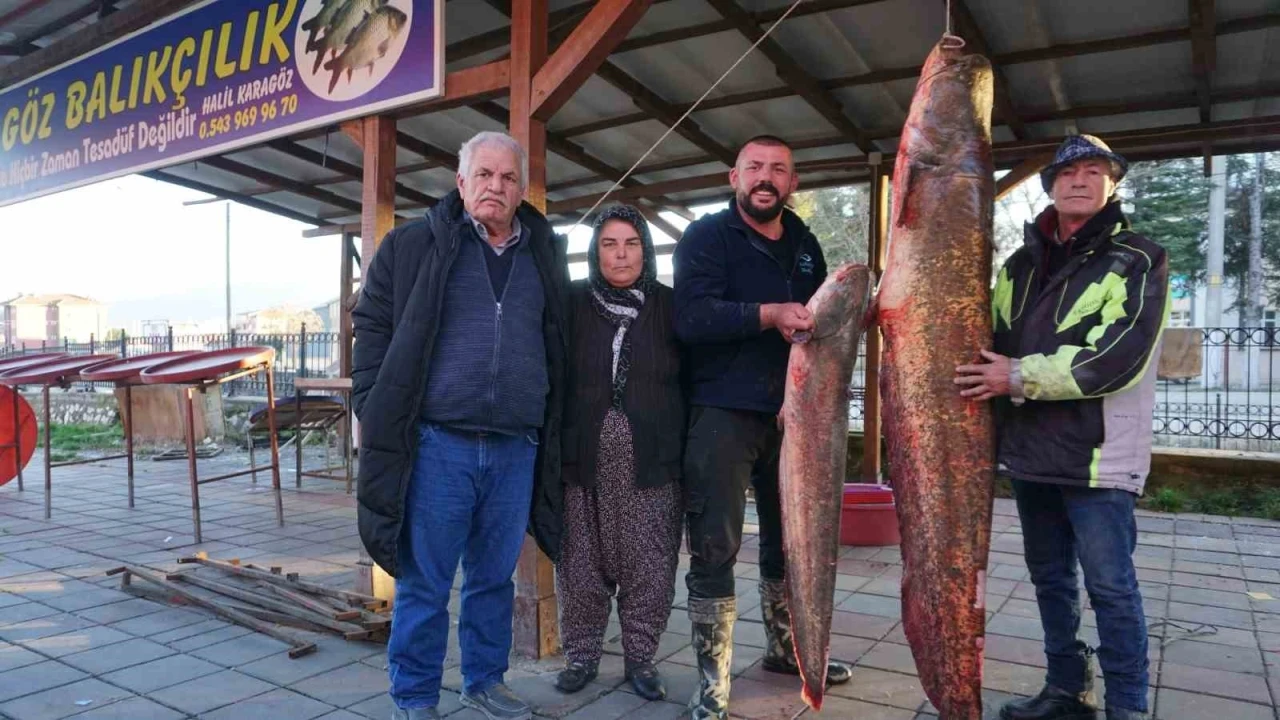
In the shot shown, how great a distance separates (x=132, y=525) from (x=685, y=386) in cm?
533

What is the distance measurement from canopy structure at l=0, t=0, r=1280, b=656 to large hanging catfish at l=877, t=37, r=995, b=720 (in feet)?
4.84

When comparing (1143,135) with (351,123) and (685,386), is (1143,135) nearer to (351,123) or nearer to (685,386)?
(685,386)

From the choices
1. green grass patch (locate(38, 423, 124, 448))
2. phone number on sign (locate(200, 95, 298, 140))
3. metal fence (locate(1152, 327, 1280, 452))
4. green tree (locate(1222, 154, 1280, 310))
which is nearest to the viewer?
phone number on sign (locate(200, 95, 298, 140))

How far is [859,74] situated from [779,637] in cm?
402

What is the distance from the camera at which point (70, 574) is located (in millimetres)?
4898

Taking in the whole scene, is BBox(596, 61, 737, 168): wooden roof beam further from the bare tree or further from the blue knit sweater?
the bare tree

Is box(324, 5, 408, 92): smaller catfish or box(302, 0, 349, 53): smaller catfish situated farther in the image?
box(302, 0, 349, 53): smaller catfish

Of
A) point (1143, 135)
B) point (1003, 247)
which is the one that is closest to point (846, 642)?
point (1143, 135)

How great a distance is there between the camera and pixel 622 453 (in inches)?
121

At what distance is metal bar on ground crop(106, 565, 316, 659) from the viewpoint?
11.7 ft

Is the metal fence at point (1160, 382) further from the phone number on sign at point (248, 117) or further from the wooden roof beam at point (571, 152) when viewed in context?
the phone number on sign at point (248, 117)

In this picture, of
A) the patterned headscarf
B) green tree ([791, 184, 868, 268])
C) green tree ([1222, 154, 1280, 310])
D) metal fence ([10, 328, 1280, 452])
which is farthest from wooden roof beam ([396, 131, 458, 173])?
green tree ([1222, 154, 1280, 310])

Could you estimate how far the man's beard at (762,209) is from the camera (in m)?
2.87

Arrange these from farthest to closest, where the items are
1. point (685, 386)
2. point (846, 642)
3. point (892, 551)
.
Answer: point (892, 551), point (846, 642), point (685, 386)
